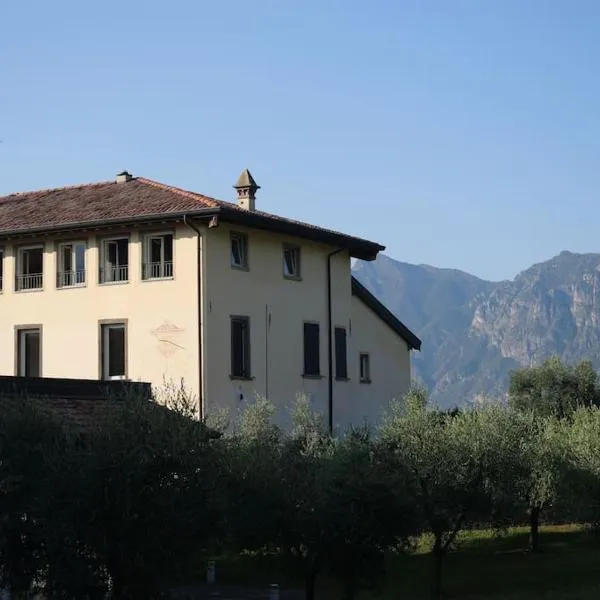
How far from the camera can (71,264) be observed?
133 feet

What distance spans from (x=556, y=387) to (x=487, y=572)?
119 ft

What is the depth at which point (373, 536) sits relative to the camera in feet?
82.5

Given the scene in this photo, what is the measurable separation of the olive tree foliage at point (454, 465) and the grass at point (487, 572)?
4.35 feet

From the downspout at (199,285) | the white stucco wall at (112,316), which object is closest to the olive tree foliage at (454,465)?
the downspout at (199,285)

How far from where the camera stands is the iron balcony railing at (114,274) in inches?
1555

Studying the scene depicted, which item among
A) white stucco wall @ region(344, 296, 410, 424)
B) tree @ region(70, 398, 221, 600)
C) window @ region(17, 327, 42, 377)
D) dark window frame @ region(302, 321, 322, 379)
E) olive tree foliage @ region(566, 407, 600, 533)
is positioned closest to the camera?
tree @ region(70, 398, 221, 600)

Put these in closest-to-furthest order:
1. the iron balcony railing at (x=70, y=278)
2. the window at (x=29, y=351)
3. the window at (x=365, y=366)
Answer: the iron balcony railing at (x=70, y=278) < the window at (x=29, y=351) < the window at (x=365, y=366)

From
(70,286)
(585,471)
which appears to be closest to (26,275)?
(70,286)

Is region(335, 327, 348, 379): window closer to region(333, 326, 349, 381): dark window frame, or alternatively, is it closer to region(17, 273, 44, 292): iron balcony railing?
region(333, 326, 349, 381): dark window frame

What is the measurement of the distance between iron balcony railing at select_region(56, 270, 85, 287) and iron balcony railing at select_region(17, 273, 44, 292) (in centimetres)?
74

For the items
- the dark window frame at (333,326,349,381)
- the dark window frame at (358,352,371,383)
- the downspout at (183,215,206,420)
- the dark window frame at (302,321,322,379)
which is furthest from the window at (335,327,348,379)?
the downspout at (183,215,206,420)

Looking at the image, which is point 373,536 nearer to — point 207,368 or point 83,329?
point 207,368

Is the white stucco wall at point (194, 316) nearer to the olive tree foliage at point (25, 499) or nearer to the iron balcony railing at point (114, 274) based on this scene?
the iron balcony railing at point (114, 274)

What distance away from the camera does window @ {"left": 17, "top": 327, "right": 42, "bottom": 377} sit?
4088 centimetres
